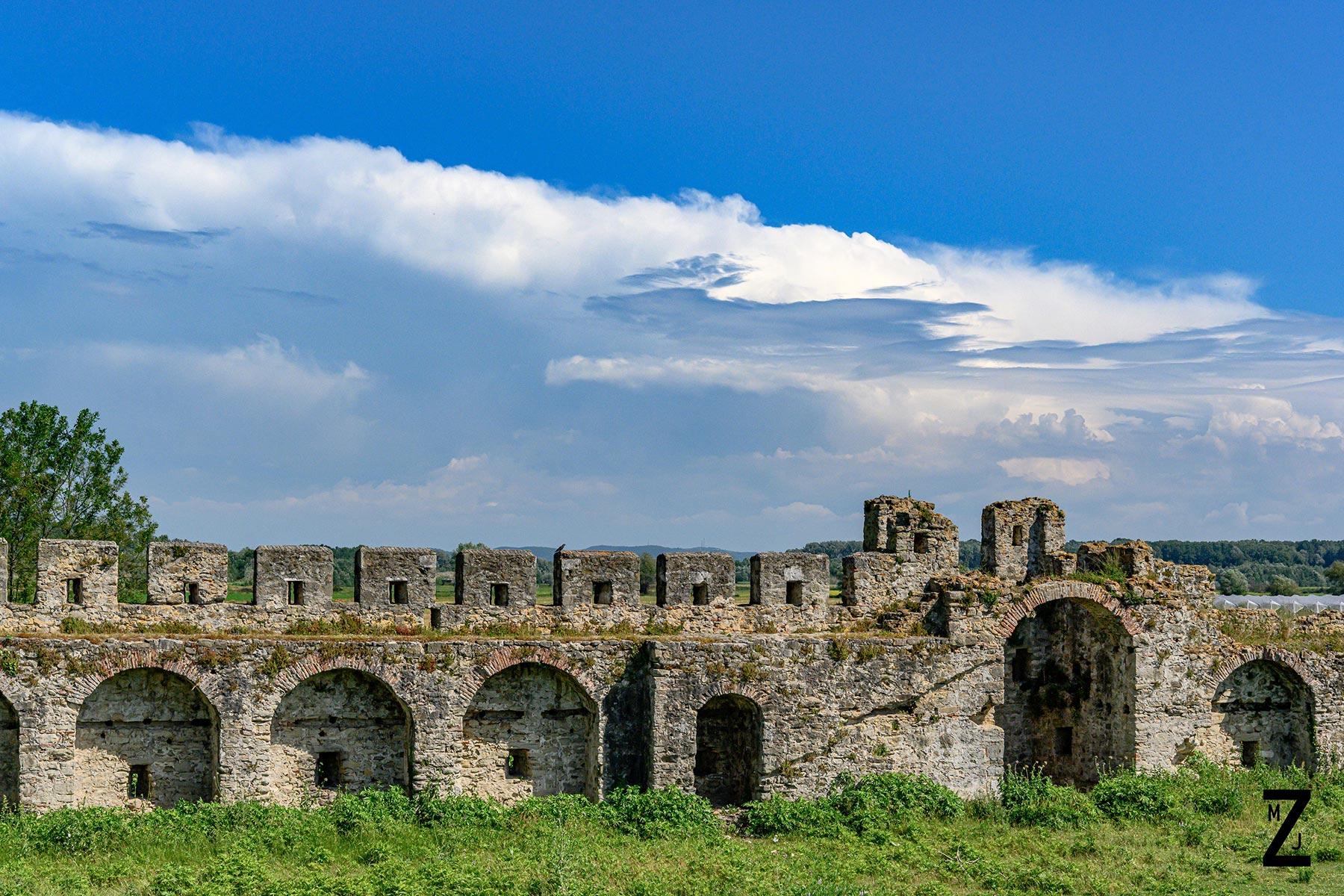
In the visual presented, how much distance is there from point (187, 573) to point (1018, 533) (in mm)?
17504

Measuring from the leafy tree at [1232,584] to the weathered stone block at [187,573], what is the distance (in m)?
65.7

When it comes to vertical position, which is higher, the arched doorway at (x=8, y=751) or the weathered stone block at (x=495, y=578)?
the weathered stone block at (x=495, y=578)

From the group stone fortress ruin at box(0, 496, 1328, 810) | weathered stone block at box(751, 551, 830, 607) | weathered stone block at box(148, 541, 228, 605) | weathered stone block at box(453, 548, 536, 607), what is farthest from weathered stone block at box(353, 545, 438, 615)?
weathered stone block at box(751, 551, 830, 607)

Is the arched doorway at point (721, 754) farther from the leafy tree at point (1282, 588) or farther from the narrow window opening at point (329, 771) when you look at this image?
the leafy tree at point (1282, 588)

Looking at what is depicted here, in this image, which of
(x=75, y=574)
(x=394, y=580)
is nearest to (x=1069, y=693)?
(x=394, y=580)

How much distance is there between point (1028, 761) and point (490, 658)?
1298 cm

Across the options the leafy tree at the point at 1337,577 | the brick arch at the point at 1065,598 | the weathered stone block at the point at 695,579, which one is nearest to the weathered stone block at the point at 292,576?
the weathered stone block at the point at 695,579

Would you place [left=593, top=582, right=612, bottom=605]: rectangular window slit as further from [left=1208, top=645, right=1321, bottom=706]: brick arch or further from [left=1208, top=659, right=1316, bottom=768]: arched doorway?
[left=1208, top=659, right=1316, bottom=768]: arched doorway

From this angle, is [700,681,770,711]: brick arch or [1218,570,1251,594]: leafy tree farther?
[1218,570,1251,594]: leafy tree

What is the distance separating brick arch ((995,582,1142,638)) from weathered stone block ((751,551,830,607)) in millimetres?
3661

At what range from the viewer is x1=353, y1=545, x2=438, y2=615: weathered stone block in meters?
22.7

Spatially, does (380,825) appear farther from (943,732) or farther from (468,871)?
(943,732)

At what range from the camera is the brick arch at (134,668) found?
1995 centimetres

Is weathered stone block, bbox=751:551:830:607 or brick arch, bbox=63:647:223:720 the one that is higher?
weathered stone block, bbox=751:551:830:607
